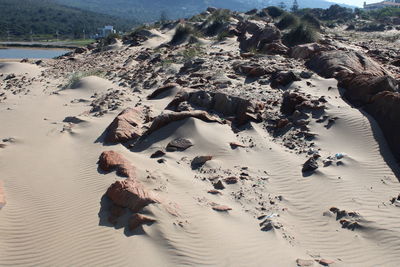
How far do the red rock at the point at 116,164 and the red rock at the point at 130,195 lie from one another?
58cm

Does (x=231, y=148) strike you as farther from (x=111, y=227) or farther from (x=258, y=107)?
(x=111, y=227)

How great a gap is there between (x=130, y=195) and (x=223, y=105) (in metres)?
4.69

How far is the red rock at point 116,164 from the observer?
269 inches

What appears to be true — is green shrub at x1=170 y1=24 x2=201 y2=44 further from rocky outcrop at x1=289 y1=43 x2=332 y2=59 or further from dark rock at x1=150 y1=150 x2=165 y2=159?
dark rock at x1=150 y1=150 x2=165 y2=159

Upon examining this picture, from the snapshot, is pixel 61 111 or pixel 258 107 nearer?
pixel 258 107

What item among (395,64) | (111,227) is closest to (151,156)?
(111,227)

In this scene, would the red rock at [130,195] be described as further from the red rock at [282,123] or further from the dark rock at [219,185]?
the red rock at [282,123]

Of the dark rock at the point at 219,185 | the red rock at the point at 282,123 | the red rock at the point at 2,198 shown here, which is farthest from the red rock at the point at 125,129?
the red rock at the point at 282,123

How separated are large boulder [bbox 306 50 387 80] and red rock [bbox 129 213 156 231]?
8199 mm

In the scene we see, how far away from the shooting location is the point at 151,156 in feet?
25.7

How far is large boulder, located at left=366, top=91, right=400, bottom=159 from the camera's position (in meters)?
7.88

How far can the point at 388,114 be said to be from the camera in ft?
27.7

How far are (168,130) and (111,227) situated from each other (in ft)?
12.0

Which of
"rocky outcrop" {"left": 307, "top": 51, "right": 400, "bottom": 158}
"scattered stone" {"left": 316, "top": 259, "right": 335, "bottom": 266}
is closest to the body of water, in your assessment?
"rocky outcrop" {"left": 307, "top": 51, "right": 400, "bottom": 158}
